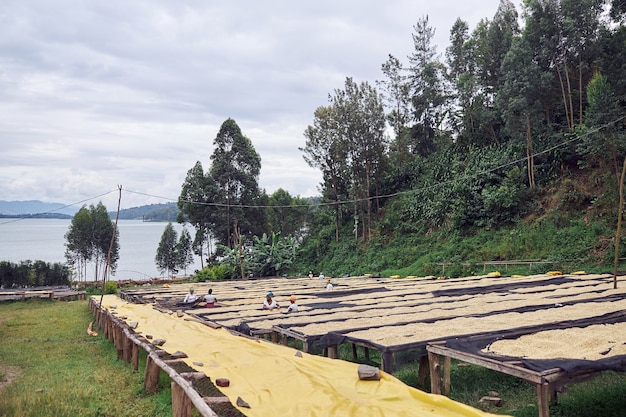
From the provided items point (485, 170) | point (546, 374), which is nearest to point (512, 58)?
point (485, 170)

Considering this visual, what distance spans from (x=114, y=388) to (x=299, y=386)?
3516 mm

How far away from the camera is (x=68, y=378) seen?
23.9ft

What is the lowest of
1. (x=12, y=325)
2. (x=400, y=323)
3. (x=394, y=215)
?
(x=12, y=325)

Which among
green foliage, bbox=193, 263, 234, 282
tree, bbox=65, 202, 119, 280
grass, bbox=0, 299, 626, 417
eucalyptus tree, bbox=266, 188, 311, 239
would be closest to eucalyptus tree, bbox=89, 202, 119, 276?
tree, bbox=65, 202, 119, 280

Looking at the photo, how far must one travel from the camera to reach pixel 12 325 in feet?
46.6

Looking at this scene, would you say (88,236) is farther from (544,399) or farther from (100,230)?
(544,399)

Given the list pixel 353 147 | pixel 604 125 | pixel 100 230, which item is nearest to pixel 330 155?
pixel 353 147

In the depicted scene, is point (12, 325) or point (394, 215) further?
point (394, 215)

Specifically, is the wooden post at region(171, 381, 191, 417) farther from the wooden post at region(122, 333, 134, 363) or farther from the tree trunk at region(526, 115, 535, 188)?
the tree trunk at region(526, 115, 535, 188)

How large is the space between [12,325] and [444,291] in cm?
1251

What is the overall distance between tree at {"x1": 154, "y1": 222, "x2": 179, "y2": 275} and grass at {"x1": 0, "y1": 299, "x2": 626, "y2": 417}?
28.5 meters

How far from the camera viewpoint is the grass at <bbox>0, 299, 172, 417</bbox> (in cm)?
576

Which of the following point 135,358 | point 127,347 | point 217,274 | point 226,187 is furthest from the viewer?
point 226,187

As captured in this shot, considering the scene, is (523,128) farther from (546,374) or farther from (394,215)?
(546,374)
